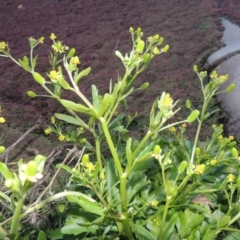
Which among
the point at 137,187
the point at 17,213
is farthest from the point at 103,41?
the point at 17,213

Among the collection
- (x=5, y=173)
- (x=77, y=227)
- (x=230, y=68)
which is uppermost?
(x=5, y=173)

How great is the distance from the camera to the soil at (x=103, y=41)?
1497mm

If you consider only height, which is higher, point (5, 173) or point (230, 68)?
point (5, 173)

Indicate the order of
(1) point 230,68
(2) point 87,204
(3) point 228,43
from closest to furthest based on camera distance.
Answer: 1. (2) point 87,204
2. (1) point 230,68
3. (3) point 228,43

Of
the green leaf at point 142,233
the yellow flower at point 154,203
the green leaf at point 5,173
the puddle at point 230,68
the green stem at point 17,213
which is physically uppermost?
the green leaf at point 5,173

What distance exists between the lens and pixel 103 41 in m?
1.94

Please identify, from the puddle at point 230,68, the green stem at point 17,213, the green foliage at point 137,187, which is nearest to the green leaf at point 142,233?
the green foliage at point 137,187

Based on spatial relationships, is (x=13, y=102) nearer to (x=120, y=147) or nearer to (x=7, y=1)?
(x=120, y=147)

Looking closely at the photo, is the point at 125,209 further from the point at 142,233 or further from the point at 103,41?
the point at 103,41

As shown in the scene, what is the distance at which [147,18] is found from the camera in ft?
6.99

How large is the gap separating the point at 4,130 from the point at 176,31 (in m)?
1.03

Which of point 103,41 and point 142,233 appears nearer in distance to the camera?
point 142,233

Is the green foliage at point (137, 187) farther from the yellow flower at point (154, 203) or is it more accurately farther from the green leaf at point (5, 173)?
the green leaf at point (5, 173)

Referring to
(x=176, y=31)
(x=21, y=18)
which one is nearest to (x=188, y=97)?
(x=176, y=31)
